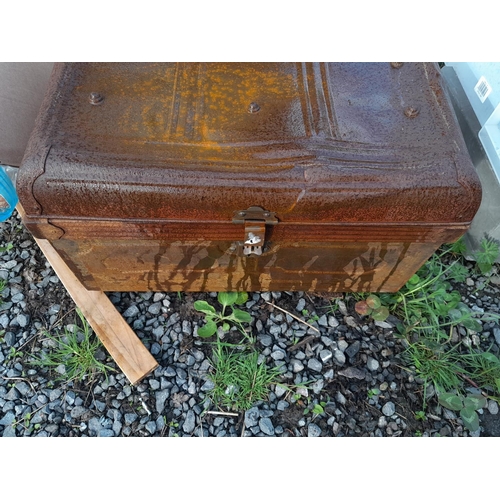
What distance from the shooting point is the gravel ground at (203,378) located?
1.85 meters

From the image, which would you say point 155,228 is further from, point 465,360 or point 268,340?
point 465,360

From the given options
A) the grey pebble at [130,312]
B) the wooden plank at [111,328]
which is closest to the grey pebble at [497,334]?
the wooden plank at [111,328]

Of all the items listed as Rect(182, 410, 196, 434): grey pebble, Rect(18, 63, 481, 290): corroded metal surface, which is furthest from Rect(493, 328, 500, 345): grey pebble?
Rect(182, 410, 196, 434): grey pebble

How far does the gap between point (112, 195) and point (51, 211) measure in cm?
23

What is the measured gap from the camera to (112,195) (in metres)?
1.46

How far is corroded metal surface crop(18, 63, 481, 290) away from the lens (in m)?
1.46

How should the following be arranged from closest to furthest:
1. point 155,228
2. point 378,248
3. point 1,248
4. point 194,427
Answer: point 155,228 → point 378,248 → point 194,427 → point 1,248

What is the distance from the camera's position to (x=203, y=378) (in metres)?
1.95

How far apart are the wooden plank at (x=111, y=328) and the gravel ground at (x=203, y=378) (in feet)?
0.20

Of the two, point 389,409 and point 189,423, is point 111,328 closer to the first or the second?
point 189,423

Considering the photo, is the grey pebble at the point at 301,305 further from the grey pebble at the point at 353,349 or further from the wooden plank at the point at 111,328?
the wooden plank at the point at 111,328

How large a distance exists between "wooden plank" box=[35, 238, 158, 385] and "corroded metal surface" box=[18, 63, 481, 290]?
380mm

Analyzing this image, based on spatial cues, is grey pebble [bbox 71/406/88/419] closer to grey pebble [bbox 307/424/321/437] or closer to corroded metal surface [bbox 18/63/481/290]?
corroded metal surface [bbox 18/63/481/290]

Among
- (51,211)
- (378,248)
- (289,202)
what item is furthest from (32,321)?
(378,248)
